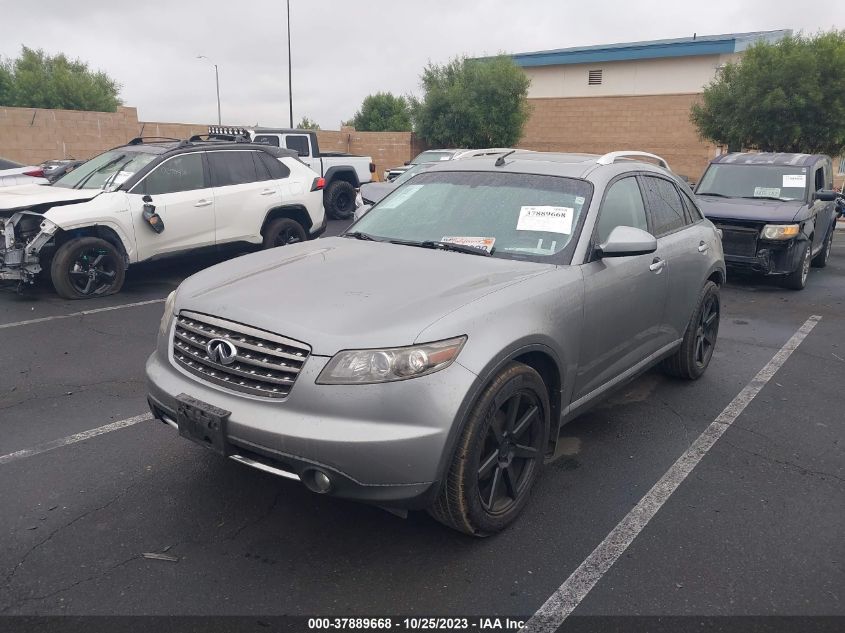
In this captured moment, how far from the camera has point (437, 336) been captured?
9.20ft

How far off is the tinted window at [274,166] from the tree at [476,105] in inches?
852

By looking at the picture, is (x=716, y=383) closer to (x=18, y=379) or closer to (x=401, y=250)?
(x=401, y=250)

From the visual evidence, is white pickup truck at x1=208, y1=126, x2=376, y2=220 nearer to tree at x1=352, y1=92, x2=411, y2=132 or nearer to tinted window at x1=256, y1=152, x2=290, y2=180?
tinted window at x1=256, y1=152, x2=290, y2=180

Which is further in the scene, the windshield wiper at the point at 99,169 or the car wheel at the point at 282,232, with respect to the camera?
the car wheel at the point at 282,232

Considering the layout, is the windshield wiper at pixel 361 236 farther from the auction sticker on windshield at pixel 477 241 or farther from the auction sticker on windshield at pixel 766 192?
the auction sticker on windshield at pixel 766 192

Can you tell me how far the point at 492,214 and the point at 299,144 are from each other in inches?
512

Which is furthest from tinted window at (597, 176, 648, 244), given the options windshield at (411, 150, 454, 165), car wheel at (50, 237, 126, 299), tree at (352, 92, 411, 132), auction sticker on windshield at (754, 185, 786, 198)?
tree at (352, 92, 411, 132)

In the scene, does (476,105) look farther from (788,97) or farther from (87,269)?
(87,269)

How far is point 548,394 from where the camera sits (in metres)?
3.49

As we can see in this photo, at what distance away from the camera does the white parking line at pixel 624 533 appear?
2.76 meters

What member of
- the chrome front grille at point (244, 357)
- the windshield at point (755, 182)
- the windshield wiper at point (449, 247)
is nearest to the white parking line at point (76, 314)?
the chrome front grille at point (244, 357)

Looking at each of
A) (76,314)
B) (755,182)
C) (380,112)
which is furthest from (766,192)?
(380,112)

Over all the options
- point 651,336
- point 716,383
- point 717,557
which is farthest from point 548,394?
point 716,383

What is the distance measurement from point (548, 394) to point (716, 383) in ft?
8.80
